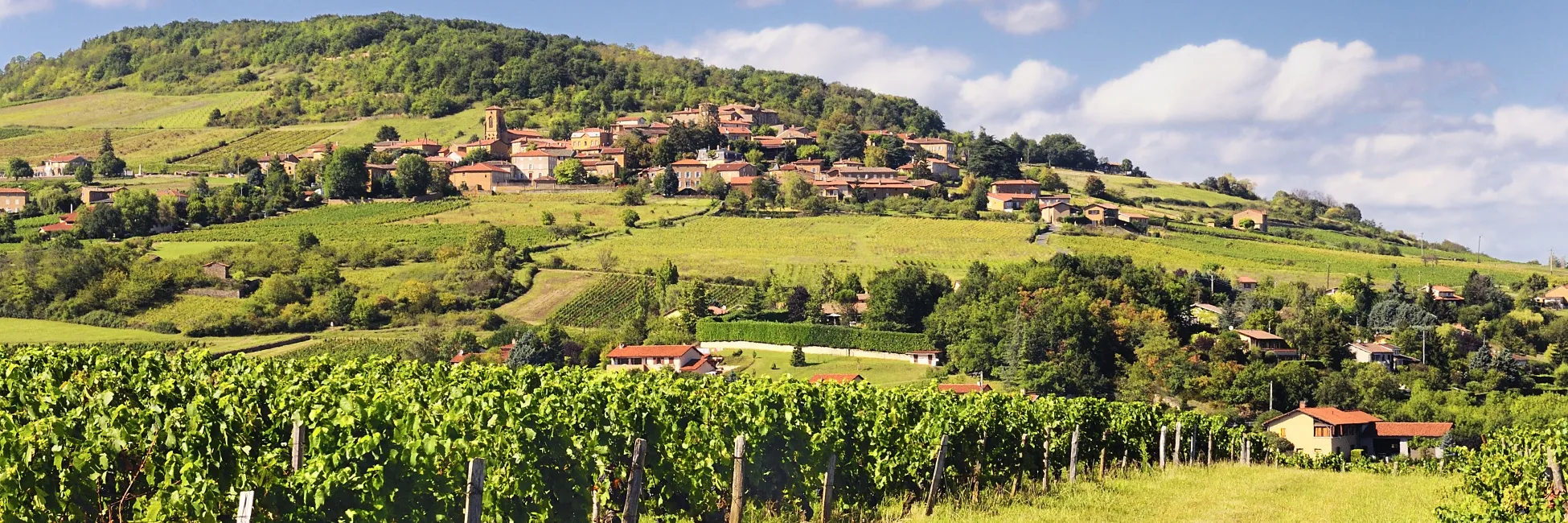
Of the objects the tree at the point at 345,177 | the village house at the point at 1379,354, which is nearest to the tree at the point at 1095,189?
the village house at the point at 1379,354

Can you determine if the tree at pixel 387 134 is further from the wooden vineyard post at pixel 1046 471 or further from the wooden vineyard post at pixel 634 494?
the wooden vineyard post at pixel 634 494

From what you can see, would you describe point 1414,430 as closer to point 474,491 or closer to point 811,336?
point 811,336

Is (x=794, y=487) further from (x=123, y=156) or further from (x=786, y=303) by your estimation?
(x=123, y=156)

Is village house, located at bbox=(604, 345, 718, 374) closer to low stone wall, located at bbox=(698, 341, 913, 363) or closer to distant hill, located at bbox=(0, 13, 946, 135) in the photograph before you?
low stone wall, located at bbox=(698, 341, 913, 363)

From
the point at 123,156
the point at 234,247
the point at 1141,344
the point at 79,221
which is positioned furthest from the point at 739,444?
the point at 123,156

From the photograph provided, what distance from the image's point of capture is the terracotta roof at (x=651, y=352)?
47.4 m

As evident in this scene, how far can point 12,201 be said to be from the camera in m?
79.8

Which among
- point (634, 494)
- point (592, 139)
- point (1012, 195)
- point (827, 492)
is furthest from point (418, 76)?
point (634, 494)

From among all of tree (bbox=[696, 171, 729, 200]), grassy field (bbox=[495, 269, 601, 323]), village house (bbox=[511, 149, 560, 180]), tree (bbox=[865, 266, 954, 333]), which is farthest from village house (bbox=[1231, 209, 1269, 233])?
grassy field (bbox=[495, 269, 601, 323])

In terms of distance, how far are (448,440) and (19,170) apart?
102 meters

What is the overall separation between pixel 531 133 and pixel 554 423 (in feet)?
358

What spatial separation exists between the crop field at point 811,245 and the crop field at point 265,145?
→ 43003 mm

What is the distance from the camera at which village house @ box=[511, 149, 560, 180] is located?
97.0 m

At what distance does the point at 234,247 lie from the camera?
65250mm
